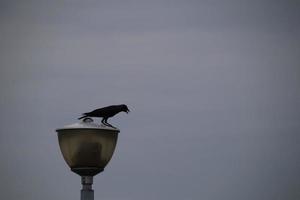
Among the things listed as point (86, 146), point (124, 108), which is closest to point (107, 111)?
point (124, 108)

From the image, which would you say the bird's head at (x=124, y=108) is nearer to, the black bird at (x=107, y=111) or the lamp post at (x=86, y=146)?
the black bird at (x=107, y=111)

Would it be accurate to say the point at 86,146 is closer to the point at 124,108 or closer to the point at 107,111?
the point at 107,111

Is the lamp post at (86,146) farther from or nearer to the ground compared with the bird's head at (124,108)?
nearer to the ground

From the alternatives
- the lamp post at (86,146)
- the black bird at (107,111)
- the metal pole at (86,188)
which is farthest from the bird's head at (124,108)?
the metal pole at (86,188)

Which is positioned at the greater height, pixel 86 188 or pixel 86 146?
pixel 86 146

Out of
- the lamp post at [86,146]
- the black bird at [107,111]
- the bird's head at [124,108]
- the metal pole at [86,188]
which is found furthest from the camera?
the bird's head at [124,108]

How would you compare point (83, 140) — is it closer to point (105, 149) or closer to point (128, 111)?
point (105, 149)

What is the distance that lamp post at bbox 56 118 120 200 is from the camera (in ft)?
15.5

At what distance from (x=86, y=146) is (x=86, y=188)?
0.54 m

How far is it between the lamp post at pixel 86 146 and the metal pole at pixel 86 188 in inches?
0.5

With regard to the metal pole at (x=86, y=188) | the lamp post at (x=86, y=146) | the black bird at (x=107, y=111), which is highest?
the black bird at (x=107, y=111)

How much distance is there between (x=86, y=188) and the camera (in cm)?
495

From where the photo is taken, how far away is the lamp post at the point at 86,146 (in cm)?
473

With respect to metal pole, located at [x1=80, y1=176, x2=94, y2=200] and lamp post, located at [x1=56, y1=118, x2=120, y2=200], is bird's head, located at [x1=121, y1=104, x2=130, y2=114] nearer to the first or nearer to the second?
lamp post, located at [x1=56, y1=118, x2=120, y2=200]
